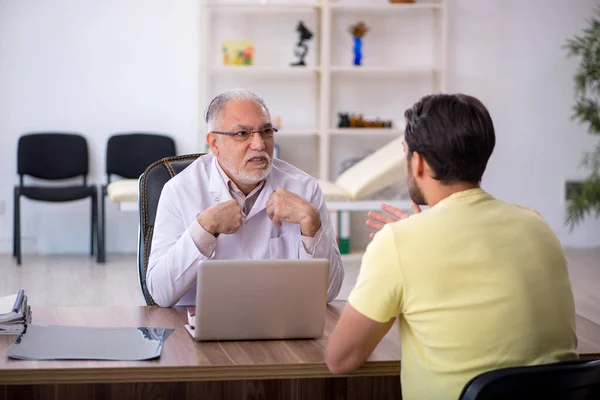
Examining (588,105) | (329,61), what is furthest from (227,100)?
(588,105)

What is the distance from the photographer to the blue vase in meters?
6.43

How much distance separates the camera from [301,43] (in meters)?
6.45

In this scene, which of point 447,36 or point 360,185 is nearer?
point 360,185

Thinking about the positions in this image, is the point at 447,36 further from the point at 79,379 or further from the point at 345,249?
the point at 79,379

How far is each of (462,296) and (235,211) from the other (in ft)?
2.74

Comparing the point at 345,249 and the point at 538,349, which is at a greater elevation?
the point at 538,349

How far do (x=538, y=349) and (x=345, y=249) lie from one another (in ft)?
15.8

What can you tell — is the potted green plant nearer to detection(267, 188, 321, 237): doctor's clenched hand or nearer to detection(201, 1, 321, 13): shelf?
detection(201, 1, 321, 13): shelf

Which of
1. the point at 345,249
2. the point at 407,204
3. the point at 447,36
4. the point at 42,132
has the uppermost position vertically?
the point at 447,36

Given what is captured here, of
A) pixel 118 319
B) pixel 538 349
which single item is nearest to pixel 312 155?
pixel 118 319

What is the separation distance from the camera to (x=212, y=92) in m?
6.59

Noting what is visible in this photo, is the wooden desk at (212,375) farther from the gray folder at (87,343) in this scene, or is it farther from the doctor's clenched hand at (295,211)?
the doctor's clenched hand at (295,211)

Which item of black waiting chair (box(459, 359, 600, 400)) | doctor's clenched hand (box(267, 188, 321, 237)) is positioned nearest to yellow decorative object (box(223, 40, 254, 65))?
doctor's clenched hand (box(267, 188, 321, 237))

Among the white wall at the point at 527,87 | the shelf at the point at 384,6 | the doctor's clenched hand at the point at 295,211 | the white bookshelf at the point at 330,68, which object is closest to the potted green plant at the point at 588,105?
the white wall at the point at 527,87
